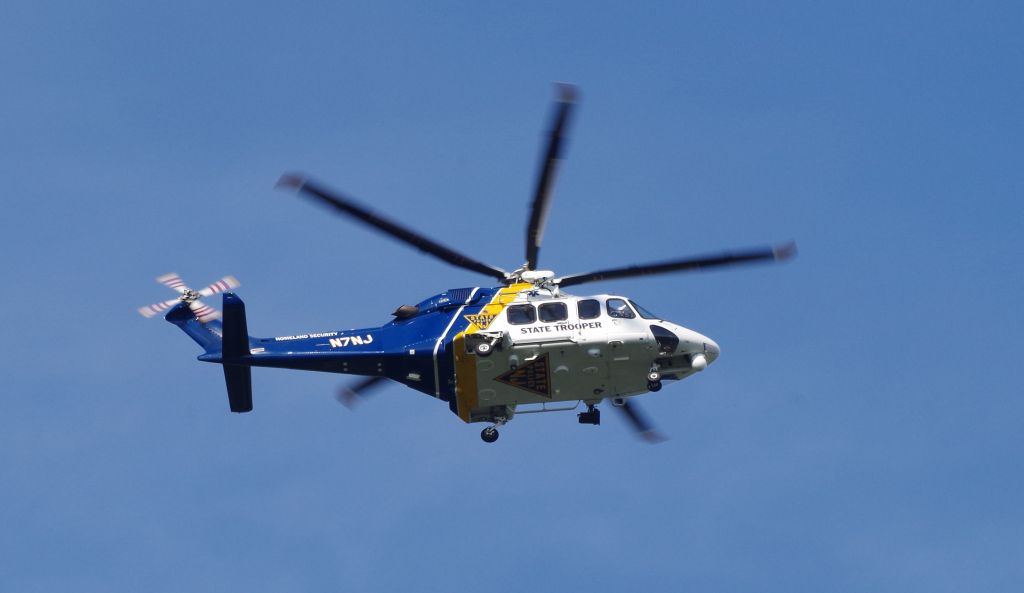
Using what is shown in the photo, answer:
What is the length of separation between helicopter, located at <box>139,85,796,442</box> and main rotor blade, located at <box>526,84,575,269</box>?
55mm

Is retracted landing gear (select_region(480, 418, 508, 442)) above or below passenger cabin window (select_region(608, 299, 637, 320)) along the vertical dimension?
below

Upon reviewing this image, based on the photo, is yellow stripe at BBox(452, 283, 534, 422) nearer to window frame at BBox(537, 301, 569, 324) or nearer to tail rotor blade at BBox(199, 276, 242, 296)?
window frame at BBox(537, 301, 569, 324)

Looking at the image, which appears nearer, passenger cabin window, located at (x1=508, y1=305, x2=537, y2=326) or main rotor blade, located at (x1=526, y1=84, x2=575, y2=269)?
main rotor blade, located at (x1=526, y1=84, x2=575, y2=269)

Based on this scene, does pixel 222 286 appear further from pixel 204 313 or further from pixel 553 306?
pixel 553 306

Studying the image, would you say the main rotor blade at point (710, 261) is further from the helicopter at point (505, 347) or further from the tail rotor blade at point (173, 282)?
the tail rotor blade at point (173, 282)

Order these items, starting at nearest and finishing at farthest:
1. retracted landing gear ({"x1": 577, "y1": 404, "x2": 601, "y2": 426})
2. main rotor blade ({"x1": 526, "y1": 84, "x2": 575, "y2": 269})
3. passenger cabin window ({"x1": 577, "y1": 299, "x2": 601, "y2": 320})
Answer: main rotor blade ({"x1": 526, "y1": 84, "x2": 575, "y2": 269}) → passenger cabin window ({"x1": 577, "y1": 299, "x2": 601, "y2": 320}) → retracted landing gear ({"x1": 577, "y1": 404, "x2": 601, "y2": 426})

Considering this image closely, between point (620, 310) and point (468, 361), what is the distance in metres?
3.94

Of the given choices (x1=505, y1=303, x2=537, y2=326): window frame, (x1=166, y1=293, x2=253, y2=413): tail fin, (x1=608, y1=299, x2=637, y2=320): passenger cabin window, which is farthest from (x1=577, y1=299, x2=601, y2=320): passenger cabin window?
(x1=166, y1=293, x2=253, y2=413): tail fin

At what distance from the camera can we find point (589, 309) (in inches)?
1258

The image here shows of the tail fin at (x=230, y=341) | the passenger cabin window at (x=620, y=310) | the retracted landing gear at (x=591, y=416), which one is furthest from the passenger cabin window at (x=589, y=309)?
the tail fin at (x=230, y=341)

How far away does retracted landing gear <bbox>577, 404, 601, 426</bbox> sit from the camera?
108 feet

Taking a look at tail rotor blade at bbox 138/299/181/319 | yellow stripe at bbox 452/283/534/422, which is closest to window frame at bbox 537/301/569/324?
yellow stripe at bbox 452/283/534/422

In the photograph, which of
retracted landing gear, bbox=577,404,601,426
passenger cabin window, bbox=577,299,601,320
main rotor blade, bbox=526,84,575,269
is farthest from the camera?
retracted landing gear, bbox=577,404,601,426

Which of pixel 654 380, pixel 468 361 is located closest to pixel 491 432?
pixel 468 361
